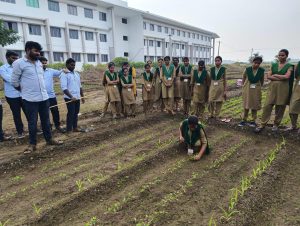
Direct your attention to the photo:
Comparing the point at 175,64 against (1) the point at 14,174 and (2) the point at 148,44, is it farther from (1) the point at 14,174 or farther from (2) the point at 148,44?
(2) the point at 148,44

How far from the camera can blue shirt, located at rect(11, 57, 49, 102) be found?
15.2 feet

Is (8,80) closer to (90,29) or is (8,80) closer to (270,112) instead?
(270,112)

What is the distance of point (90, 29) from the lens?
3066 centimetres

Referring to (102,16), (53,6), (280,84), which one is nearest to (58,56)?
(53,6)

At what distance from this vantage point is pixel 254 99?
639cm

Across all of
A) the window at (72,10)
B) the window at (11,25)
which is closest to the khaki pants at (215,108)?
the window at (11,25)

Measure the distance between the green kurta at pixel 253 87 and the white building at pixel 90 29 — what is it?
22923mm

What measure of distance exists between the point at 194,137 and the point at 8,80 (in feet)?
13.7

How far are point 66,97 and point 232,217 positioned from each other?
14.9ft

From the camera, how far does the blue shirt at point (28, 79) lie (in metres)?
4.62

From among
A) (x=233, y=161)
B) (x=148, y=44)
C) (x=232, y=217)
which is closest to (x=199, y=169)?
(x=233, y=161)

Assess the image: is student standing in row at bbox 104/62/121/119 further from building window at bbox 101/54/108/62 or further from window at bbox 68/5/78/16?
building window at bbox 101/54/108/62

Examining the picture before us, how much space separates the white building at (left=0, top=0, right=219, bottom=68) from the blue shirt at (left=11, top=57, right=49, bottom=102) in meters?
21.4

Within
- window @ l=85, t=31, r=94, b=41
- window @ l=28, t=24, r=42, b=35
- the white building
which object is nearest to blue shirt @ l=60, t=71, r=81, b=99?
the white building
